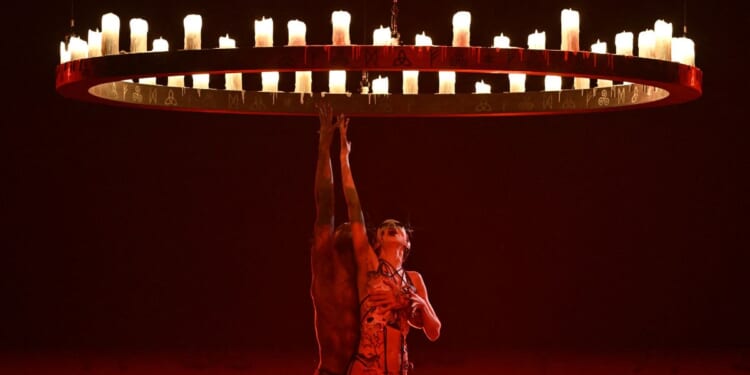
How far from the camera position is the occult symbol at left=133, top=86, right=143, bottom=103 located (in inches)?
191

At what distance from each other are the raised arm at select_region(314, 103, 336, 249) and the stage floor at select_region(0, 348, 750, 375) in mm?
3221

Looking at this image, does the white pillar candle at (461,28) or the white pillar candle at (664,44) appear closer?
the white pillar candle at (461,28)

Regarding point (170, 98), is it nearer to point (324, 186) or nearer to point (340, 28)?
point (324, 186)

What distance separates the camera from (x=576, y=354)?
8.52m

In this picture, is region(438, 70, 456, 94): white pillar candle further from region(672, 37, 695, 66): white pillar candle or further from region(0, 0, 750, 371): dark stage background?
region(0, 0, 750, 371): dark stage background

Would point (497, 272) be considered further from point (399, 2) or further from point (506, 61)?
point (506, 61)

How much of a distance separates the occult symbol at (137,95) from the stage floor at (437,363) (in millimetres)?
3137

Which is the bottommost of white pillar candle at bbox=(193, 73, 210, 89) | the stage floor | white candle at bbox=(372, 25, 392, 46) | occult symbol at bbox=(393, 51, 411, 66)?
the stage floor

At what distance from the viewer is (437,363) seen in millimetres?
8133

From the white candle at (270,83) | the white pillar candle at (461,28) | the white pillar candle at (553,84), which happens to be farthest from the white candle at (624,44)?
the white candle at (270,83)

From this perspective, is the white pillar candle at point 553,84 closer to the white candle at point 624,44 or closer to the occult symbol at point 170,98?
the white candle at point 624,44

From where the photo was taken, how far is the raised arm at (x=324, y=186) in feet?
15.1

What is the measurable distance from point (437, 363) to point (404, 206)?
1.26 metres

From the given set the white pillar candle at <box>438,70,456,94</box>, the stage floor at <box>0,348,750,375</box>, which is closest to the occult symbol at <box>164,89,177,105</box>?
the white pillar candle at <box>438,70,456,94</box>
